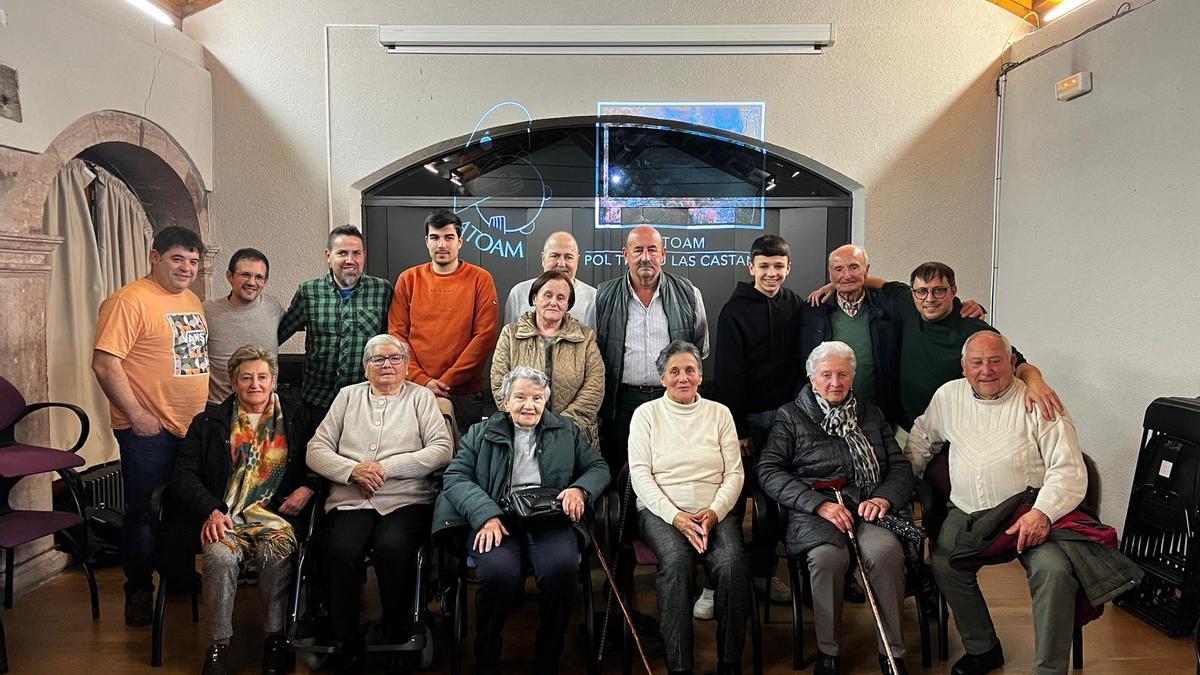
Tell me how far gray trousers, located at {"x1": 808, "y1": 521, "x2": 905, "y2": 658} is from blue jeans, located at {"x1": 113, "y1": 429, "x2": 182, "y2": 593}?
8.42ft

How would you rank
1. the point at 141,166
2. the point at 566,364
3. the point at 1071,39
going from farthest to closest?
1. the point at 141,166
2. the point at 1071,39
3. the point at 566,364

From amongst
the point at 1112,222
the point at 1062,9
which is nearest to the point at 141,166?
the point at 1112,222

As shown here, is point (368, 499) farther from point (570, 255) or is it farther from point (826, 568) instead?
point (826, 568)

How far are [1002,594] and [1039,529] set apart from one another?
103 centimetres

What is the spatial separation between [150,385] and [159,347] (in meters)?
0.16

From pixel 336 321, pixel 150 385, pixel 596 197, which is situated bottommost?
pixel 150 385

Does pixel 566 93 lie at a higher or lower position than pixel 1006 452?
higher

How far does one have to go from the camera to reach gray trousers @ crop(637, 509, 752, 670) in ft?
8.44

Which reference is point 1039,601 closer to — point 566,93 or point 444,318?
point 444,318

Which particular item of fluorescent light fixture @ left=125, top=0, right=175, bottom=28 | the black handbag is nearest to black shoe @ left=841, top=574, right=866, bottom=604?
the black handbag

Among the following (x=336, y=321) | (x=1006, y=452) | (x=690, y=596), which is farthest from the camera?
(x=336, y=321)

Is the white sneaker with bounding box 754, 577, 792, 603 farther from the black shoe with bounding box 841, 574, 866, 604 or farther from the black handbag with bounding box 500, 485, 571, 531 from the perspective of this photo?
the black handbag with bounding box 500, 485, 571, 531

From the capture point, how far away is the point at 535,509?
2.62 metres

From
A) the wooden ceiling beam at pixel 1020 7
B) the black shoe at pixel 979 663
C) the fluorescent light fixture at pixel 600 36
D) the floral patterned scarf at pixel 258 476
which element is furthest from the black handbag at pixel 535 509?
the wooden ceiling beam at pixel 1020 7
